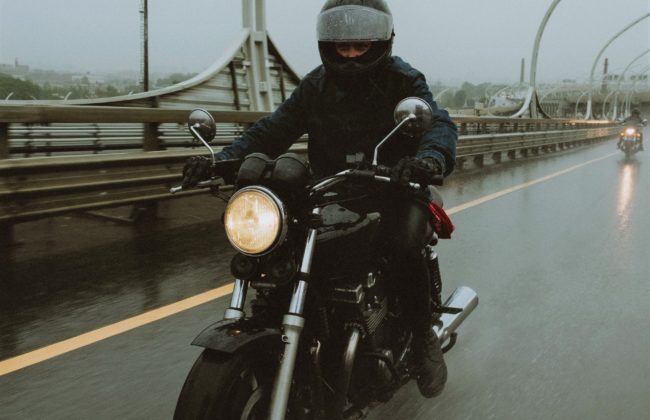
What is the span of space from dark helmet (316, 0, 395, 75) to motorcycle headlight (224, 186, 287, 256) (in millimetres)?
1021

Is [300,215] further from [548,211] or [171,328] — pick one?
[548,211]

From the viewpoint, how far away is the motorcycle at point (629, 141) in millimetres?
25053

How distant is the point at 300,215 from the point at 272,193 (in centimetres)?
20

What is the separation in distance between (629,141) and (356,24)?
2437cm

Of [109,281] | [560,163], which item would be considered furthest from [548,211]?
[560,163]

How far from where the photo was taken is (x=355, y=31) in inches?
120

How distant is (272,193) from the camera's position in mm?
2324

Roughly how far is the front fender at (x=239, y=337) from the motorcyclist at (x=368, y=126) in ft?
2.28

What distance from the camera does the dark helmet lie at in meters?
3.06

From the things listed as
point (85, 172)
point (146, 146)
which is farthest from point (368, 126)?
point (146, 146)

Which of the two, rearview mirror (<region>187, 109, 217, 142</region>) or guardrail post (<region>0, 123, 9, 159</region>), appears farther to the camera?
guardrail post (<region>0, 123, 9, 159</region>)

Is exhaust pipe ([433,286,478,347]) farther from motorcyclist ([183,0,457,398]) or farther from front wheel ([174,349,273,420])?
front wheel ([174,349,273,420])

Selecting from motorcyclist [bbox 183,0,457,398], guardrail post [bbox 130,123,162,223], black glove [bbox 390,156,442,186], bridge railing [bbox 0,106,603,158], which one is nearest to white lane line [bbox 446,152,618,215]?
bridge railing [bbox 0,106,603,158]

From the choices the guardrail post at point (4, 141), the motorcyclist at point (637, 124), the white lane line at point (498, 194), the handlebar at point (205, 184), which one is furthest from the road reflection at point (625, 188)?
the handlebar at point (205, 184)
